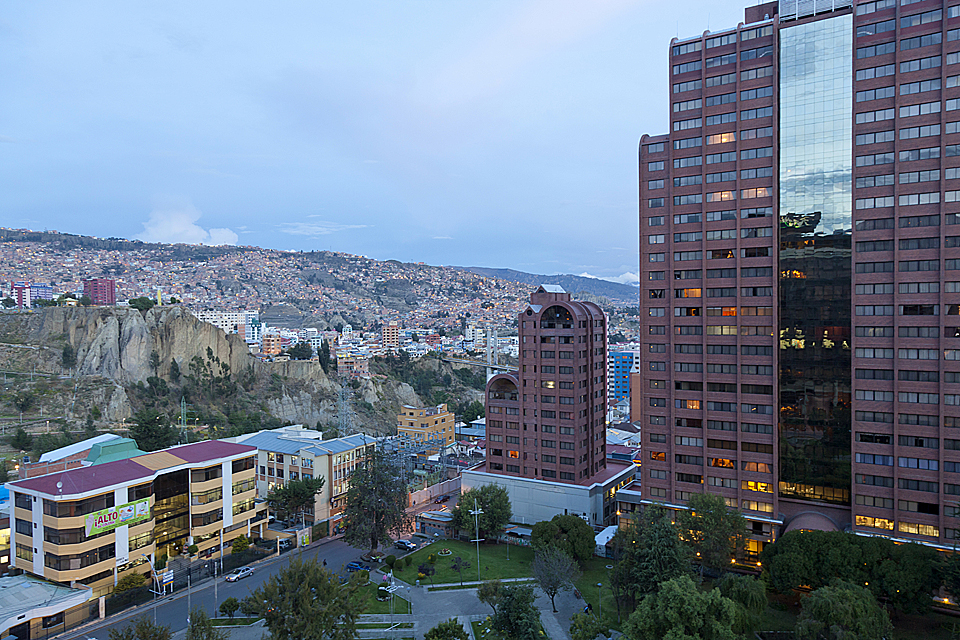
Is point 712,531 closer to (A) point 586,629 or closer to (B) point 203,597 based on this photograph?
(A) point 586,629

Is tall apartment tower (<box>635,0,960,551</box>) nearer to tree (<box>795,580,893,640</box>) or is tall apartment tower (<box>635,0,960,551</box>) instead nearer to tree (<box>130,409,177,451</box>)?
tree (<box>795,580,893,640</box>)

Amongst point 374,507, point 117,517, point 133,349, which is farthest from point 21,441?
point 374,507

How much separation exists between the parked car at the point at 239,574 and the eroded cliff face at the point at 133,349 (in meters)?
63.3

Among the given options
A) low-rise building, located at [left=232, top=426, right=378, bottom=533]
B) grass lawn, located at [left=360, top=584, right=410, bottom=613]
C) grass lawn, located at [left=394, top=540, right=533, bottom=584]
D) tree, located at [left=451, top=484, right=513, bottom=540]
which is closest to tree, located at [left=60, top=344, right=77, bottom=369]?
low-rise building, located at [left=232, top=426, right=378, bottom=533]

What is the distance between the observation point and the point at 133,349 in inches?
4441

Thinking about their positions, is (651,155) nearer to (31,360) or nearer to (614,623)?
(614,623)

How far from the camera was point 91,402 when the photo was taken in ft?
313

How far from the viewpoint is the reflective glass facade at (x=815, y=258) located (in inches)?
1794

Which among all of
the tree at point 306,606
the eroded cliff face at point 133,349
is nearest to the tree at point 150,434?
the eroded cliff face at point 133,349

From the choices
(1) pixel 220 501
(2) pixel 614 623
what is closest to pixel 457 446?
(1) pixel 220 501

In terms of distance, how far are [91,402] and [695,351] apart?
329 ft

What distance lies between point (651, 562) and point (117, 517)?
134 feet

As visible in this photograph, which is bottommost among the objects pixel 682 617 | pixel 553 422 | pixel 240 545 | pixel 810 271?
pixel 240 545

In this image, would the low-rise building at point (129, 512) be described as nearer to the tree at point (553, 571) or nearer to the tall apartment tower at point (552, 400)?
the tall apartment tower at point (552, 400)
